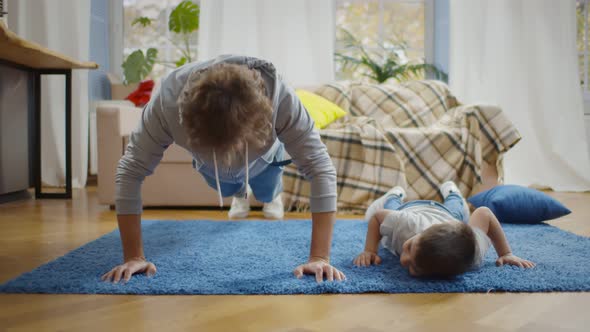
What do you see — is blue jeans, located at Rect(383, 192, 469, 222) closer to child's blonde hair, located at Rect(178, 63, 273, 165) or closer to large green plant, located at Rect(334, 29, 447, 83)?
child's blonde hair, located at Rect(178, 63, 273, 165)

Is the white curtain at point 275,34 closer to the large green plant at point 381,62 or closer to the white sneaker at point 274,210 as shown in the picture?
the large green plant at point 381,62

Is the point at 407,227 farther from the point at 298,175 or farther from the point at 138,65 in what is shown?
the point at 138,65

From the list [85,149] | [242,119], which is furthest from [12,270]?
[85,149]

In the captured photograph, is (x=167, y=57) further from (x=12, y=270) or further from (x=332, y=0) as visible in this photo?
(x=12, y=270)

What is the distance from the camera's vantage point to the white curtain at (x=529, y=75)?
13.6 feet

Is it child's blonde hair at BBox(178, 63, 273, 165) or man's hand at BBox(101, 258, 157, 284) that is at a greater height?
child's blonde hair at BBox(178, 63, 273, 165)

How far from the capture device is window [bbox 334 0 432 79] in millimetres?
4695

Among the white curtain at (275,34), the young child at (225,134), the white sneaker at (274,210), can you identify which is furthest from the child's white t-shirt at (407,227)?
the white curtain at (275,34)

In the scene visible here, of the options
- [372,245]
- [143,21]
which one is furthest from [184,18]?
[372,245]

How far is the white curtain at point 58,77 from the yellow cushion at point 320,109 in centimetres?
180

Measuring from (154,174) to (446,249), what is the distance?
1994 mm

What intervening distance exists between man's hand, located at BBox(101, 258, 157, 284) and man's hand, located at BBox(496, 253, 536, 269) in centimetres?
101

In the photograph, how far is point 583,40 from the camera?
454 cm

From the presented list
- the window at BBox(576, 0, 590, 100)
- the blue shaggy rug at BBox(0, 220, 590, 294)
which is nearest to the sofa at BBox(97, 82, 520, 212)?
the blue shaggy rug at BBox(0, 220, 590, 294)
